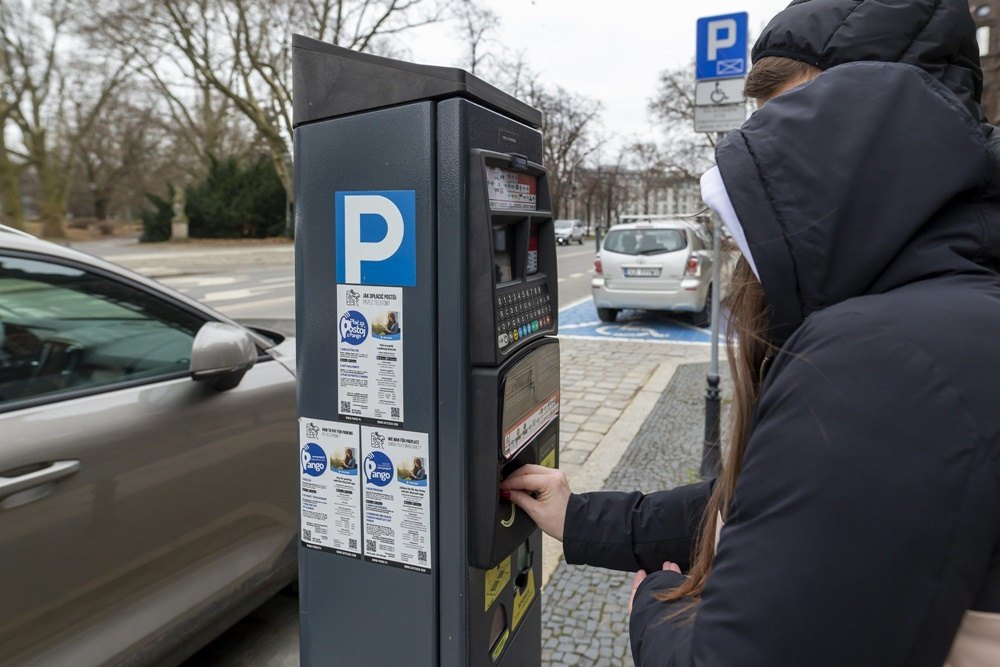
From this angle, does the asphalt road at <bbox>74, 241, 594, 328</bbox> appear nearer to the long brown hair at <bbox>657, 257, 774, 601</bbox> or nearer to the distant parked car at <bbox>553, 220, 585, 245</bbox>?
the long brown hair at <bbox>657, 257, 774, 601</bbox>

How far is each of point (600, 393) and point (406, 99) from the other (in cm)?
531

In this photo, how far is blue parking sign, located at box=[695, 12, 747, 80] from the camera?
420cm

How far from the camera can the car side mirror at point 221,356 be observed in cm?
215

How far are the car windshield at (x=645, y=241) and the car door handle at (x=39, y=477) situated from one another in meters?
Answer: 8.93

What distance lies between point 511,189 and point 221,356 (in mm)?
1194

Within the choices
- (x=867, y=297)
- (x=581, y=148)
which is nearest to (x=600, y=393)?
(x=867, y=297)

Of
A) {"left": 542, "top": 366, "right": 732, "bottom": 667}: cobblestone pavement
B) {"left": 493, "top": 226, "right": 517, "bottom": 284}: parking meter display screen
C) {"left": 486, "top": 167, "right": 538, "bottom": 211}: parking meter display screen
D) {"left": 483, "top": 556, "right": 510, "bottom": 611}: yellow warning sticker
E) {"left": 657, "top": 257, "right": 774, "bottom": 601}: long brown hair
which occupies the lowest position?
{"left": 542, "top": 366, "right": 732, "bottom": 667}: cobblestone pavement

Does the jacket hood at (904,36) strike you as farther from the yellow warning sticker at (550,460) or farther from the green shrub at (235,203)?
the green shrub at (235,203)

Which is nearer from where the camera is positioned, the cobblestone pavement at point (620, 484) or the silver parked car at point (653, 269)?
the cobblestone pavement at point (620, 484)

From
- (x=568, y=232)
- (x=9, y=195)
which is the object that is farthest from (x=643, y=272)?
(x=568, y=232)

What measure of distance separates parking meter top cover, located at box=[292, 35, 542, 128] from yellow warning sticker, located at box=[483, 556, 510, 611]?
38.5 inches

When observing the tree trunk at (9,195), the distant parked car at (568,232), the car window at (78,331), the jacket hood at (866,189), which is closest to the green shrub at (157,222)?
the tree trunk at (9,195)

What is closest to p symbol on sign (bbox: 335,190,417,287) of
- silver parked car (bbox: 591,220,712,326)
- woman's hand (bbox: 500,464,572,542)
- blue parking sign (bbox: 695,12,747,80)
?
woman's hand (bbox: 500,464,572,542)

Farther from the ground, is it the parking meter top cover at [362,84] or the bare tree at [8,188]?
the bare tree at [8,188]
